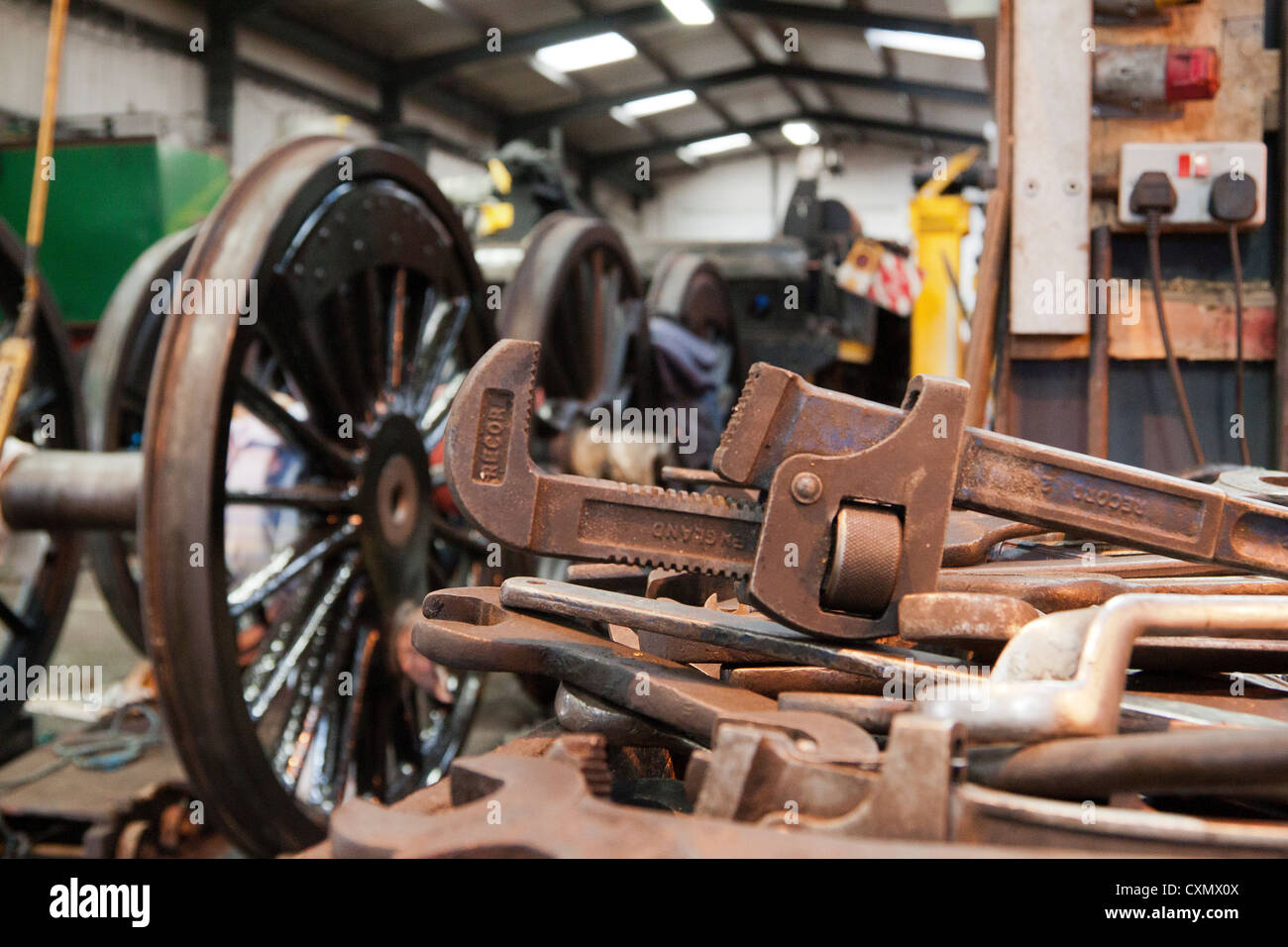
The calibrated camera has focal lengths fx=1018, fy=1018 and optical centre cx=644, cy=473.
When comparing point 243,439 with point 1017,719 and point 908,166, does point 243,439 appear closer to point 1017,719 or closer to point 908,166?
point 1017,719

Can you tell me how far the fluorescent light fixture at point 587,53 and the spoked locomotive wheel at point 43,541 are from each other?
10.5 m

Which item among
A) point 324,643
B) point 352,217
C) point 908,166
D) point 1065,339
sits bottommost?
point 324,643

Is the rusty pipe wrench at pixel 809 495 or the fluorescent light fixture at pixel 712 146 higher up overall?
the fluorescent light fixture at pixel 712 146

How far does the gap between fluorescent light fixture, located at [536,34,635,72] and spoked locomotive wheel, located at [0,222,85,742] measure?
10536 mm

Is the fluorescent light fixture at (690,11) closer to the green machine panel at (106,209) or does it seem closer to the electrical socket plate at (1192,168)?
the green machine panel at (106,209)

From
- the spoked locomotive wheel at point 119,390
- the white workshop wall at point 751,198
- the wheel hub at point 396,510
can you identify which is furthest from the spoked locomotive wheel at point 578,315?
the white workshop wall at point 751,198

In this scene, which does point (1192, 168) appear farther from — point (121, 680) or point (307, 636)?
point (121, 680)

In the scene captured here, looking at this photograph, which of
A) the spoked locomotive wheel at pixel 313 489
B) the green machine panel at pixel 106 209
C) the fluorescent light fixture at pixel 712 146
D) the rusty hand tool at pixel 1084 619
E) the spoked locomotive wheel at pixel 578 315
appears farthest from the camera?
the fluorescent light fixture at pixel 712 146

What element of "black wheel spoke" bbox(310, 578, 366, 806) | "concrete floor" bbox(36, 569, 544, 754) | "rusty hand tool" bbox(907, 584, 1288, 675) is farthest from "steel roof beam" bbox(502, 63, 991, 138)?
"rusty hand tool" bbox(907, 584, 1288, 675)

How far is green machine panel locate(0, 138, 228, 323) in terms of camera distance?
610 centimetres

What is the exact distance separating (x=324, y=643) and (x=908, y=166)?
1681cm

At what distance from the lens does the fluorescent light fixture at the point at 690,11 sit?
11.7 m
